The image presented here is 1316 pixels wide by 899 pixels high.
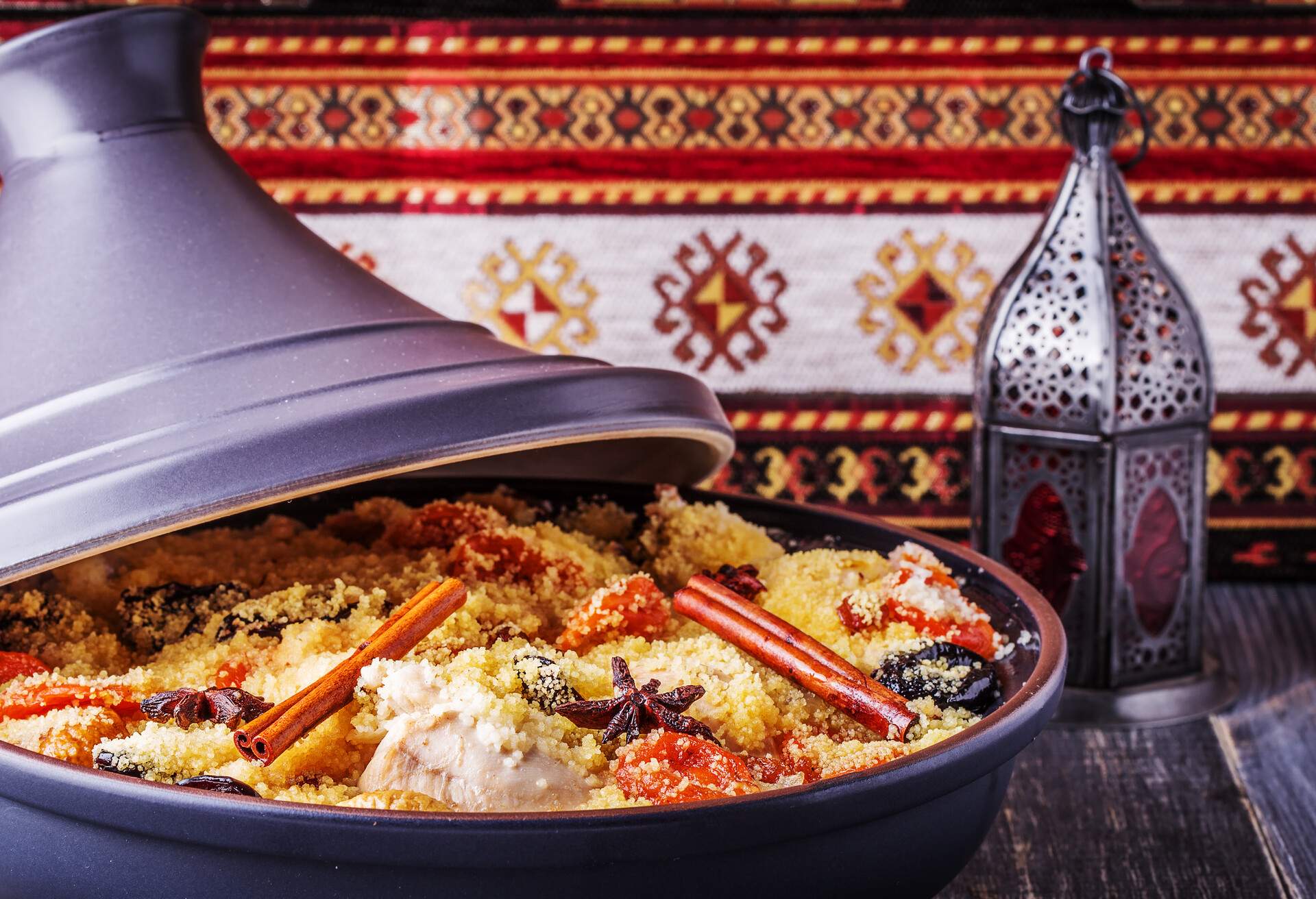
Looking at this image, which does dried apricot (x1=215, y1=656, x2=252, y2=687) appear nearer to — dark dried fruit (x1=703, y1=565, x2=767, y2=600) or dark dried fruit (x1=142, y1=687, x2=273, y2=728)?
dark dried fruit (x1=142, y1=687, x2=273, y2=728)

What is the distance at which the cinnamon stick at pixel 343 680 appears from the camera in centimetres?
86

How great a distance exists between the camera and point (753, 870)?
29.6 inches

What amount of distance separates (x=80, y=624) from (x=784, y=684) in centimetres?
63

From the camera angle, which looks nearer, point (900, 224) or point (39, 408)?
point (39, 408)

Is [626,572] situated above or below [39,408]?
below

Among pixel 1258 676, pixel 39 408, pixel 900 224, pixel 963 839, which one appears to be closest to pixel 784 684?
pixel 963 839

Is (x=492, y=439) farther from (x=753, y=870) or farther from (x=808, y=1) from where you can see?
(x=808, y=1)

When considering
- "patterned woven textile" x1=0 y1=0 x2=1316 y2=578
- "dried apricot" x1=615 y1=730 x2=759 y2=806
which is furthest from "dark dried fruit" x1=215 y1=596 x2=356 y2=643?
"patterned woven textile" x1=0 y1=0 x2=1316 y2=578

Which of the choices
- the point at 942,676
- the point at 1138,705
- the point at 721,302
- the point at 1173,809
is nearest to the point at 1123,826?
the point at 1173,809

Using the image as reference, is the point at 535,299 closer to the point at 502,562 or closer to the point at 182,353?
the point at 502,562

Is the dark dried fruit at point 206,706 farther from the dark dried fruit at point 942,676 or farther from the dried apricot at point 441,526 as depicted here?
the dark dried fruit at point 942,676

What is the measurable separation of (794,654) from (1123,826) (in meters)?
0.60

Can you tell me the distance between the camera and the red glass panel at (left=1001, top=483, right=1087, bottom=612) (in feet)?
5.45

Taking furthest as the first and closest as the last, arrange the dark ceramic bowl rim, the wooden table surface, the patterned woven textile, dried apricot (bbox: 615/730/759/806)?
the patterned woven textile, the wooden table surface, dried apricot (bbox: 615/730/759/806), the dark ceramic bowl rim
